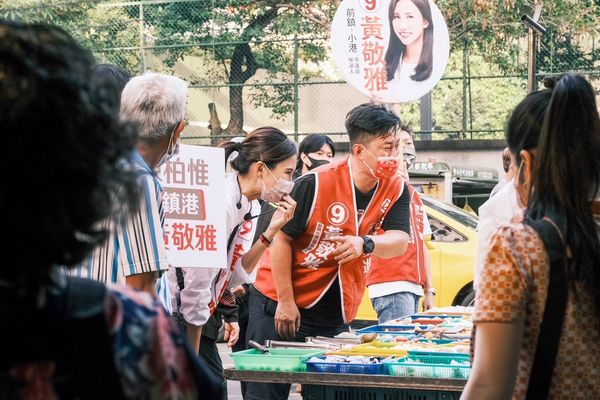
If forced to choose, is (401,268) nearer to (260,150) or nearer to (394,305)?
(394,305)

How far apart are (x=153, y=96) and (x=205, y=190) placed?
1.33 metres

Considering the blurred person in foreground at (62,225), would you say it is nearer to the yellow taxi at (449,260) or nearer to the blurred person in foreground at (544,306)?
the blurred person in foreground at (544,306)

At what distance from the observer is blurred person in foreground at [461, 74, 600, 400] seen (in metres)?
2.48

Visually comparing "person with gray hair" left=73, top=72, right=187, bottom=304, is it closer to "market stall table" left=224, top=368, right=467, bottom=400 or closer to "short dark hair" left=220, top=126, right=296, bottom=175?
"market stall table" left=224, top=368, right=467, bottom=400

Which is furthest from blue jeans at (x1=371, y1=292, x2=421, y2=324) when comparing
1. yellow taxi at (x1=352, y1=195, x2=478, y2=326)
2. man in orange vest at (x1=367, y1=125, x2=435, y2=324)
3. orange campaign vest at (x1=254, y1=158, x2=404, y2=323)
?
yellow taxi at (x1=352, y1=195, x2=478, y2=326)

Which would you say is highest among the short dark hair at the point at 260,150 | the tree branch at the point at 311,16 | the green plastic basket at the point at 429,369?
the tree branch at the point at 311,16

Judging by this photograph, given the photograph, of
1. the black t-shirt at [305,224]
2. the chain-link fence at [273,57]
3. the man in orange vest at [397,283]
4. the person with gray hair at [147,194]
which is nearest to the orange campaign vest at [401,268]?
the man in orange vest at [397,283]

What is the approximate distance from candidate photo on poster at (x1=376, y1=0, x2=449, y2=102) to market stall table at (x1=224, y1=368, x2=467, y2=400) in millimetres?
5105

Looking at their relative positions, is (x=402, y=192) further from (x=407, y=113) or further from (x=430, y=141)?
(x=407, y=113)

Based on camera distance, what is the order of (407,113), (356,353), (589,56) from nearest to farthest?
(356,353) < (589,56) < (407,113)

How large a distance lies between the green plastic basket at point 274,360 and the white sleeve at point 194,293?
11.8 inches

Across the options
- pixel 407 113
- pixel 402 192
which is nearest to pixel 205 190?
pixel 402 192

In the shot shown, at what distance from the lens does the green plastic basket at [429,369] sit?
4.30 metres

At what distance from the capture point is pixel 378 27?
10.7 metres
